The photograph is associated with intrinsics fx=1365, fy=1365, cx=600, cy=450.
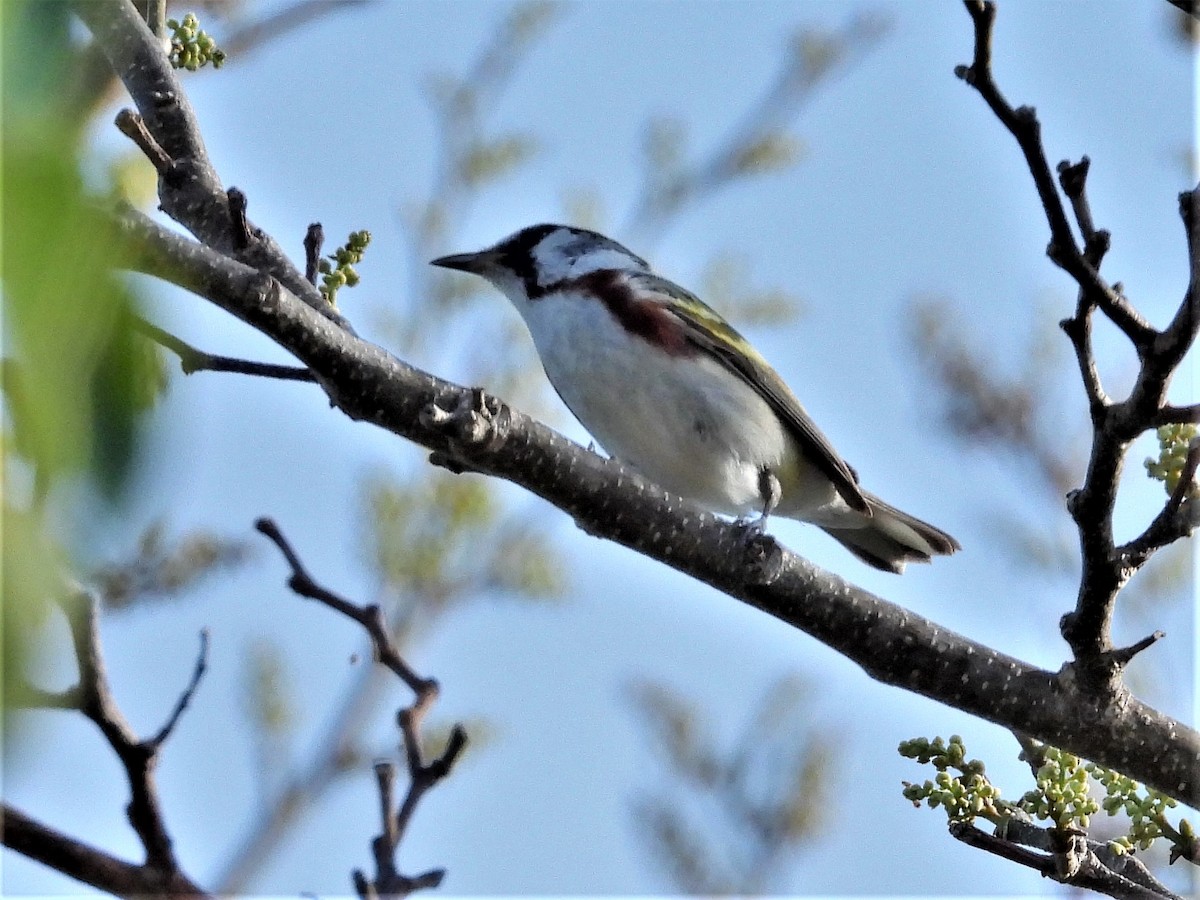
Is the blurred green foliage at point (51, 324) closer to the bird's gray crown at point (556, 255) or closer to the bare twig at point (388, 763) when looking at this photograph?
the bare twig at point (388, 763)

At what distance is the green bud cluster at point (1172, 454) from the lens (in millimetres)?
2449

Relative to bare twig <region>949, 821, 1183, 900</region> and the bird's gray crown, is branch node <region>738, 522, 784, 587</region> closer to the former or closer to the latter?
bare twig <region>949, 821, 1183, 900</region>

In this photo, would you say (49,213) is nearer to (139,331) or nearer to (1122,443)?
(139,331)

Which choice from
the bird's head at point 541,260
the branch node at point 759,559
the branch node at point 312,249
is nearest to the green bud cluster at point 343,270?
the branch node at point 312,249

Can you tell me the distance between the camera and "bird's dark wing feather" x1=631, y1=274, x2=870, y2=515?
4453 mm

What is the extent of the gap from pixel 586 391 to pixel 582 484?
1770mm

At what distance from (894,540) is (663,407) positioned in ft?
3.08

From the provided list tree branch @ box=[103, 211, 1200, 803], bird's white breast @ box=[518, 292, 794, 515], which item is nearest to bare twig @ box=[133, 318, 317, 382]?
tree branch @ box=[103, 211, 1200, 803]

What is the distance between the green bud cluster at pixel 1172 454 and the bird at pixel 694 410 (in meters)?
1.73

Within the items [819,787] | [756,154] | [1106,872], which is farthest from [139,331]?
[756,154]

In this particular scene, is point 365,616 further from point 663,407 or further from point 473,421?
point 663,407

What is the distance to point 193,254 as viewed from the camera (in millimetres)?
2158

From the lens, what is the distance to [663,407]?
4.27 m

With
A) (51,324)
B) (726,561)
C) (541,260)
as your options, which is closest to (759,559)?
(726,561)
